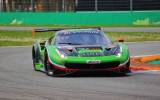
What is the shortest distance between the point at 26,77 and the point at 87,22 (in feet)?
85.7

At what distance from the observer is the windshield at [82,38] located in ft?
48.3

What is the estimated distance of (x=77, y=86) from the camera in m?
12.0

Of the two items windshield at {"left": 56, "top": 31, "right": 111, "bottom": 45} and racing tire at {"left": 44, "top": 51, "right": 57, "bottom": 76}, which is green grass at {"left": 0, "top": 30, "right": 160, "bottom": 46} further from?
racing tire at {"left": 44, "top": 51, "right": 57, "bottom": 76}

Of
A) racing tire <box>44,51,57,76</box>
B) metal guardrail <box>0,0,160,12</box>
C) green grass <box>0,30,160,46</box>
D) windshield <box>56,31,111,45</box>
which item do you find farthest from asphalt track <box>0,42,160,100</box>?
metal guardrail <box>0,0,160,12</box>

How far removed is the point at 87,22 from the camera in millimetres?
39844

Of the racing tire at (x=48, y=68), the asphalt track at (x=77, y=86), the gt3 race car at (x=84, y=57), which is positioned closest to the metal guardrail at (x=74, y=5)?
the asphalt track at (x=77, y=86)

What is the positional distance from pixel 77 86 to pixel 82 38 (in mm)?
3081

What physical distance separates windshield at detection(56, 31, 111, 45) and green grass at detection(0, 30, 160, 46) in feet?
43.9

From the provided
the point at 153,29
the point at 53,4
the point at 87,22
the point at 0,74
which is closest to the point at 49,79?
the point at 0,74

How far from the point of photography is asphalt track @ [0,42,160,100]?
34.4 feet

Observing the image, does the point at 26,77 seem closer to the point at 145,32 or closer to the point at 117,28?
the point at 145,32

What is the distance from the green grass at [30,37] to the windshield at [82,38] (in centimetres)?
1337

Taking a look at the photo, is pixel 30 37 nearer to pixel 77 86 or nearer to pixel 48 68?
pixel 48 68

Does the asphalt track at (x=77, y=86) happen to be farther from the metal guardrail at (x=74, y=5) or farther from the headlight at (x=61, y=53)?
the metal guardrail at (x=74, y=5)
